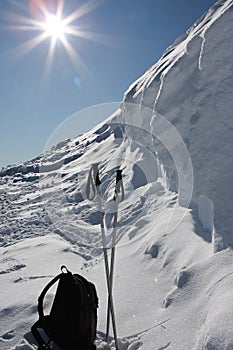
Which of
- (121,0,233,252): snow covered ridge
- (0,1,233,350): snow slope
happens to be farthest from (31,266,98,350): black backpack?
(121,0,233,252): snow covered ridge

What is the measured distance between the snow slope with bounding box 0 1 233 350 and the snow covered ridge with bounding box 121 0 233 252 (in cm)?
2

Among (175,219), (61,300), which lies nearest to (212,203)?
(175,219)

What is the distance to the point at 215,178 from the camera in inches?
241

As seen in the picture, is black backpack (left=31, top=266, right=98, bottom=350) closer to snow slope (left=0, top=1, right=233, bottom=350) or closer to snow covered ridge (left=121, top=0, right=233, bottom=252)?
snow slope (left=0, top=1, right=233, bottom=350)

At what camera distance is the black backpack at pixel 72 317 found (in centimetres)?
312

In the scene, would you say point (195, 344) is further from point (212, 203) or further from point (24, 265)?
point (24, 265)

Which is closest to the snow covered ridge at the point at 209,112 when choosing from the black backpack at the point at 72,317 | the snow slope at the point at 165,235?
the snow slope at the point at 165,235

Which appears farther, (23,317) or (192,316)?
(23,317)

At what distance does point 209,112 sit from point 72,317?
Result: 5.42m

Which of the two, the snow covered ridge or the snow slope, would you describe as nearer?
the snow slope

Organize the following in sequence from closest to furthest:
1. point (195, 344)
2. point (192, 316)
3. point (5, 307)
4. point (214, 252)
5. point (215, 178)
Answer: point (195, 344), point (192, 316), point (214, 252), point (5, 307), point (215, 178)

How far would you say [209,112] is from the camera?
725cm

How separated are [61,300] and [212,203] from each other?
11.4ft

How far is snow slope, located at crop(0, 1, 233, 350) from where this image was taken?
4.35 m
